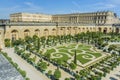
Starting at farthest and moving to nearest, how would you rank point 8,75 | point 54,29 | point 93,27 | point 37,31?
point 93,27, point 54,29, point 37,31, point 8,75

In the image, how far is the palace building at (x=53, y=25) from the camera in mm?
56250

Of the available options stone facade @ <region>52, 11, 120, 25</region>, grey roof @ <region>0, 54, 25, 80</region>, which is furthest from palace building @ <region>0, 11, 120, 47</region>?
grey roof @ <region>0, 54, 25, 80</region>

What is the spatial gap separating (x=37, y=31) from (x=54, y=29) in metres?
9.66

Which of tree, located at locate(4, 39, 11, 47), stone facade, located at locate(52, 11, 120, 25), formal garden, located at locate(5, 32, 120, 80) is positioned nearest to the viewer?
formal garden, located at locate(5, 32, 120, 80)

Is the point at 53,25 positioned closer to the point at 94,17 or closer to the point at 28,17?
the point at 94,17

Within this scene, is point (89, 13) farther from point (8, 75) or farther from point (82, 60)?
point (8, 75)

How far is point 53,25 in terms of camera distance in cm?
7131

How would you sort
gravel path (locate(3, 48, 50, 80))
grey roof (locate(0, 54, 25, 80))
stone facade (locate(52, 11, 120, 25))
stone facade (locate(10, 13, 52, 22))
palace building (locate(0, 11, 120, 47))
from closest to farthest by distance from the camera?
grey roof (locate(0, 54, 25, 80))
gravel path (locate(3, 48, 50, 80))
palace building (locate(0, 11, 120, 47))
stone facade (locate(52, 11, 120, 25))
stone facade (locate(10, 13, 52, 22))

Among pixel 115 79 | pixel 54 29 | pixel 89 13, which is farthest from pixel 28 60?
pixel 89 13

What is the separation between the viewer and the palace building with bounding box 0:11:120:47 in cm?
5625

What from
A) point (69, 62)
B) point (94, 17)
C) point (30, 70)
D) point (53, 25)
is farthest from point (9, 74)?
point (94, 17)

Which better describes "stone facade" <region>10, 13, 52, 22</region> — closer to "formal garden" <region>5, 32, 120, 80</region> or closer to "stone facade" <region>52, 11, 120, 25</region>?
"stone facade" <region>52, 11, 120, 25</region>

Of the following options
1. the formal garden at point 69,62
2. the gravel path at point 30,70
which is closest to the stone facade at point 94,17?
the formal garden at point 69,62

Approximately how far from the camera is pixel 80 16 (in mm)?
115562
